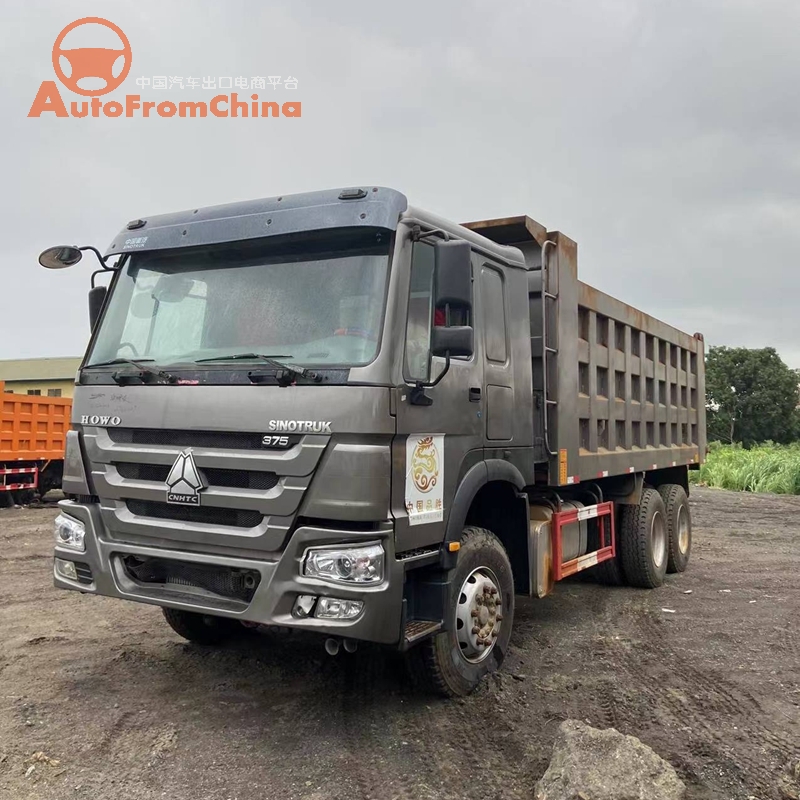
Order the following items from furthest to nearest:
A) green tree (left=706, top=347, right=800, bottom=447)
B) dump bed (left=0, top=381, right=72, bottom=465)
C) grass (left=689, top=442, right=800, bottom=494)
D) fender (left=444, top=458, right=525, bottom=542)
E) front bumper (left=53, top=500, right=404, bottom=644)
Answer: green tree (left=706, top=347, right=800, bottom=447) < grass (left=689, top=442, right=800, bottom=494) < dump bed (left=0, top=381, right=72, bottom=465) < fender (left=444, top=458, right=525, bottom=542) < front bumper (left=53, top=500, right=404, bottom=644)

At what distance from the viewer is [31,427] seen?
48.3ft

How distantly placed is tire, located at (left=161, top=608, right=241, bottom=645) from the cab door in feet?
6.85

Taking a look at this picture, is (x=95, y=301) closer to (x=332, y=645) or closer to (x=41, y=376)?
(x=332, y=645)

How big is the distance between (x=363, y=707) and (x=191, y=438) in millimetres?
1826

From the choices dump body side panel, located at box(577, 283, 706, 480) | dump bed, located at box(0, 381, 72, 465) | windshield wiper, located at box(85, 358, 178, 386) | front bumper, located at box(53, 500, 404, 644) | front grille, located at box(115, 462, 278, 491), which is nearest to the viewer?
front bumper, located at box(53, 500, 404, 644)

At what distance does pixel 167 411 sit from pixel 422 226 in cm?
169

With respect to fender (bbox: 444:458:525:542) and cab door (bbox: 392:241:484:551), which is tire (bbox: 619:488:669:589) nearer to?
fender (bbox: 444:458:525:542)

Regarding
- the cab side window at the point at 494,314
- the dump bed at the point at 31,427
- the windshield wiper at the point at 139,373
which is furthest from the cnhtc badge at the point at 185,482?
the dump bed at the point at 31,427

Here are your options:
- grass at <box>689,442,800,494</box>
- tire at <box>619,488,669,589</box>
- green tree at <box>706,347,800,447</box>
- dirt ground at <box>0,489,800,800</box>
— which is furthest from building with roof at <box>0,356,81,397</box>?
green tree at <box>706,347,800,447</box>

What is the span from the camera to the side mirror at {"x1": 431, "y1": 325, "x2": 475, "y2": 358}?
3.95 metres

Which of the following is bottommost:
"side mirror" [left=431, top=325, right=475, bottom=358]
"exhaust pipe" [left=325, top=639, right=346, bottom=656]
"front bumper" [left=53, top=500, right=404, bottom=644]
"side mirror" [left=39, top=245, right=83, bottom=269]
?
"exhaust pipe" [left=325, top=639, right=346, bottom=656]

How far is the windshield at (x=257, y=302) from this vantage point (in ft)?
12.8

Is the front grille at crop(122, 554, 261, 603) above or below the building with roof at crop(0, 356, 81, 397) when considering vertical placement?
below

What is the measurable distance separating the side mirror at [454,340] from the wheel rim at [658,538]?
15.0 ft
